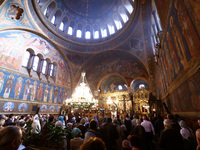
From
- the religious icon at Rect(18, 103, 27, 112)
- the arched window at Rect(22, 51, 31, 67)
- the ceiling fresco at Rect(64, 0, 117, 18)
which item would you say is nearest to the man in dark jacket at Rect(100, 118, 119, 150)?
the religious icon at Rect(18, 103, 27, 112)

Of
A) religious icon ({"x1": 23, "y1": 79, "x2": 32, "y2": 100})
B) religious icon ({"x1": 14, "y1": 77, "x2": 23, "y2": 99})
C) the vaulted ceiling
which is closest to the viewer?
religious icon ({"x1": 14, "y1": 77, "x2": 23, "y2": 99})

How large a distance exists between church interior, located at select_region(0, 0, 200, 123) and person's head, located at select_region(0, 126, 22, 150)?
4487mm

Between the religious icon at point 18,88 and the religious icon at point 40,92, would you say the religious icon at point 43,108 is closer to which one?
the religious icon at point 40,92

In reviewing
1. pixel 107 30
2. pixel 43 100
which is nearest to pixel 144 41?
pixel 107 30

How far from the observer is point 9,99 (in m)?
9.16

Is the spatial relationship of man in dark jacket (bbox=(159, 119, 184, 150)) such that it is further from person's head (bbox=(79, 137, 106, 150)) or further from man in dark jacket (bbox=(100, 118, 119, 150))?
person's head (bbox=(79, 137, 106, 150))

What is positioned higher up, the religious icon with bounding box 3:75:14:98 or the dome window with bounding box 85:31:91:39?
the dome window with bounding box 85:31:91:39

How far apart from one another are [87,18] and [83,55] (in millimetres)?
5837

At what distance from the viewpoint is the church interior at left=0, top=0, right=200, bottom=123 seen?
29.5ft

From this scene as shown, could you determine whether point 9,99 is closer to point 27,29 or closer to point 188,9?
point 27,29

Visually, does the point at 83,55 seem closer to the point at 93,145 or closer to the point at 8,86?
the point at 8,86

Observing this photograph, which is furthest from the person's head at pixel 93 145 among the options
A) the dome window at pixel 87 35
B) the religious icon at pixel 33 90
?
the dome window at pixel 87 35

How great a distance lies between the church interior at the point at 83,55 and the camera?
8992mm

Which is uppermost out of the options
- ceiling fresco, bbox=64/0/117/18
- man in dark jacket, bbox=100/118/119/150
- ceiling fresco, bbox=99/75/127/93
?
ceiling fresco, bbox=64/0/117/18
